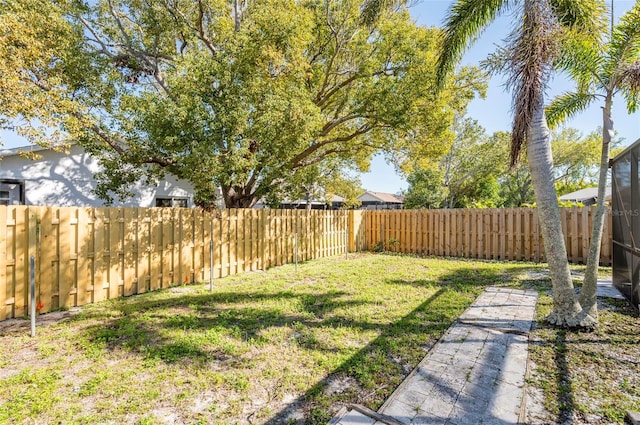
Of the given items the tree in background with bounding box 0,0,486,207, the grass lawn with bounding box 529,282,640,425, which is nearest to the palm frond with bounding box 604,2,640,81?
the tree in background with bounding box 0,0,486,207

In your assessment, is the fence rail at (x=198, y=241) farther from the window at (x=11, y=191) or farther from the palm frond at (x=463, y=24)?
the window at (x=11, y=191)

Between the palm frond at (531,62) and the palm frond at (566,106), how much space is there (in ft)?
7.76

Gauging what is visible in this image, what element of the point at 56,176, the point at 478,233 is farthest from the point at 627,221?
the point at 56,176

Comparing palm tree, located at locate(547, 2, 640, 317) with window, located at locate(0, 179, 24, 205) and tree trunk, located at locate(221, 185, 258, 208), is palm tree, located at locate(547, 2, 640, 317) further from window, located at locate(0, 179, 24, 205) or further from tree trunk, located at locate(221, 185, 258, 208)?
window, located at locate(0, 179, 24, 205)

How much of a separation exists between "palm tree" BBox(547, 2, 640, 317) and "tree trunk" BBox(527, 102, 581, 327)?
312 millimetres

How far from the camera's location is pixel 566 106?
19.8ft

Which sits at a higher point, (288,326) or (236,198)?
(236,198)

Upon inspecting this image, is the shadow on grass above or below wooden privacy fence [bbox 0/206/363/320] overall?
below

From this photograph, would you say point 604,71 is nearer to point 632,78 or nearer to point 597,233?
point 632,78

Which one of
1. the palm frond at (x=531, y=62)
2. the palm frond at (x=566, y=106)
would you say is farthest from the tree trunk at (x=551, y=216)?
the palm frond at (x=566, y=106)

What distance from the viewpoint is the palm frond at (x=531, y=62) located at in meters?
3.95

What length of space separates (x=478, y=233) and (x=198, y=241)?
9272 mm

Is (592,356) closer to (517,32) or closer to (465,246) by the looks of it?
(517,32)

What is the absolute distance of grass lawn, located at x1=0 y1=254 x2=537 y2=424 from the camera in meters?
2.49
